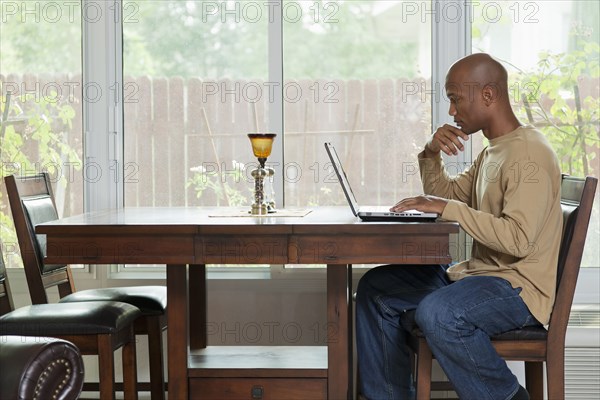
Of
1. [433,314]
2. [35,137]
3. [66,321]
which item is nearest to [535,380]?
[433,314]

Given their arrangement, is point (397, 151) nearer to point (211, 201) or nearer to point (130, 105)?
point (211, 201)

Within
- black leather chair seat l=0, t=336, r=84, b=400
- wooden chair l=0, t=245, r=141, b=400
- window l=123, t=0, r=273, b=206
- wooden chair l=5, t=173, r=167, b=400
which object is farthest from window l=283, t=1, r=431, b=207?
black leather chair seat l=0, t=336, r=84, b=400

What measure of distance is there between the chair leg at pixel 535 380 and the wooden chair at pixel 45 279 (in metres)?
1.29

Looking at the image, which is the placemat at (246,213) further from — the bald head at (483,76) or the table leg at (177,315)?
the bald head at (483,76)

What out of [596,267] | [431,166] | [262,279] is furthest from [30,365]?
[596,267]

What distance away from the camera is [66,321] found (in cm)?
274

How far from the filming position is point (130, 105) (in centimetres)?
377

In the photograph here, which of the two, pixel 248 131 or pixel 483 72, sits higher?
pixel 483 72

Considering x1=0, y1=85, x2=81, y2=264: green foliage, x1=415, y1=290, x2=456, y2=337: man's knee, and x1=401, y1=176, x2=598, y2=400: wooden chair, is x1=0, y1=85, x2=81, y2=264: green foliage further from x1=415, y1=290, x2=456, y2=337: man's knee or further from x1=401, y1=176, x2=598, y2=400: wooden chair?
x1=401, y1=176, x2=598, y2=400: wooden chair

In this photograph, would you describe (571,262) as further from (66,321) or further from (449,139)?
(66,321)

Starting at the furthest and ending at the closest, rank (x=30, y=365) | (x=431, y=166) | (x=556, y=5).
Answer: (x=556, y=5) → (x=431, y=166) → (x=30, y=365)

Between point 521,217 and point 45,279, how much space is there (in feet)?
5.54

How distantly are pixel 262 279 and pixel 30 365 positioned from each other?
2.15m

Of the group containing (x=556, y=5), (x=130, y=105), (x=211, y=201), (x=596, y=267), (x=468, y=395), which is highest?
(x=556, y=5)
